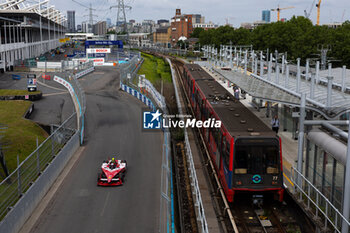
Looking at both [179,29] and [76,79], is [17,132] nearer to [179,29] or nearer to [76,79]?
[76,79]

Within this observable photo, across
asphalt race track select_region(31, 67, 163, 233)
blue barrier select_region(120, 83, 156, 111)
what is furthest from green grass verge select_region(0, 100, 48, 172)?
blue barrier select_region(120, 83, 156, 111)

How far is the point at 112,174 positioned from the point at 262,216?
6.56 metres

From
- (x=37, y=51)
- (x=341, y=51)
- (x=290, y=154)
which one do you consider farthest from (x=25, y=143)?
(x=37, y=51)

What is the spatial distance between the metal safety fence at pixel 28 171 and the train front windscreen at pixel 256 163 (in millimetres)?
7568

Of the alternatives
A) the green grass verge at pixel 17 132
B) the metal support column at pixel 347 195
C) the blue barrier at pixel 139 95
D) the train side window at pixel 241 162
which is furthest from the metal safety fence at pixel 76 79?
the metal support column at pixel 347 195

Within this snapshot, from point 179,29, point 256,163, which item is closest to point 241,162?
point 256,163

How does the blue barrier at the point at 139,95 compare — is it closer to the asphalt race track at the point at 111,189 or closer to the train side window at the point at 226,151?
the asphalt race track at the point at 111,189

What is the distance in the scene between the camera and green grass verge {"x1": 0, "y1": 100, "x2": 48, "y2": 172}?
20.9m

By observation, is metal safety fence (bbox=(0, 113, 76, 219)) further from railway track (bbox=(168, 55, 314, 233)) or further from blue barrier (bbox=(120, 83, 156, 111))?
blue barrier (bbox=(120, 83, 156, 111))

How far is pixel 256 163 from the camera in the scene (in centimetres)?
1371

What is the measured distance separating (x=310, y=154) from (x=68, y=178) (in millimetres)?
10571

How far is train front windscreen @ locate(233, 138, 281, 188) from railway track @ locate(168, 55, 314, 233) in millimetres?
1206

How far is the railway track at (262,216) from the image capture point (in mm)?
13141

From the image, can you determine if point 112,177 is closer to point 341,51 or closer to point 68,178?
point 68,178
